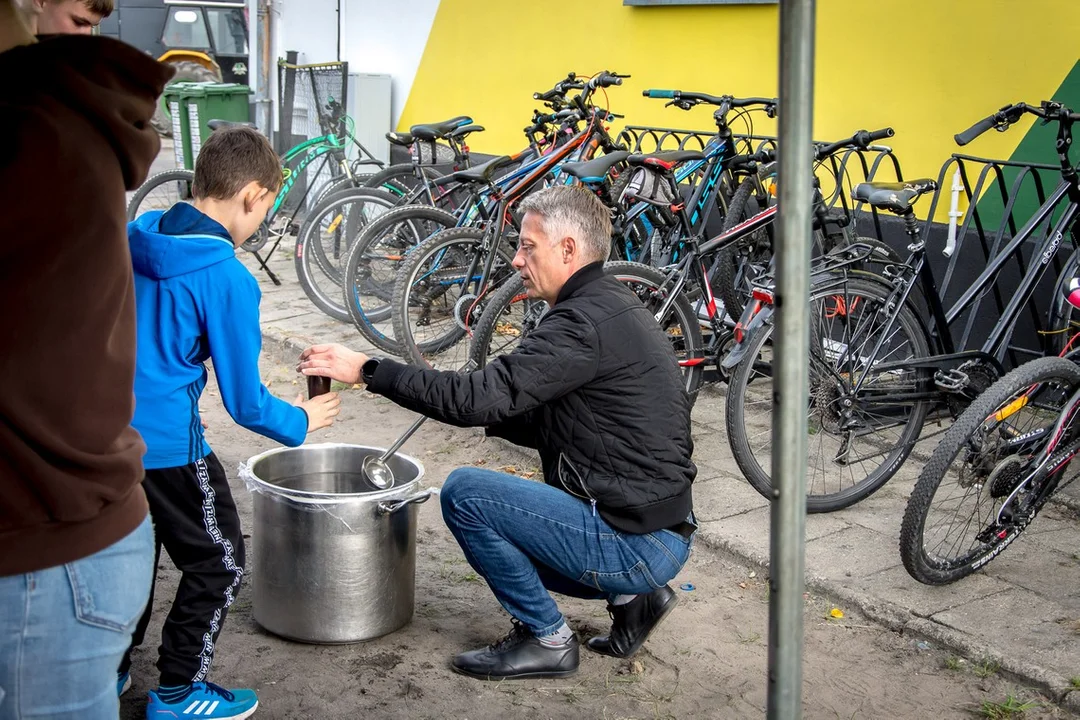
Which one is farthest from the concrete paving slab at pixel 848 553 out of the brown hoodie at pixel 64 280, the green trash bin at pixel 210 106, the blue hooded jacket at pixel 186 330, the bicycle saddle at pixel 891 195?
the green trash bin at pixel 210 106

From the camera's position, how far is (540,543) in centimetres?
344

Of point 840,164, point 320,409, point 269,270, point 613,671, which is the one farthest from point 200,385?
point 269,270

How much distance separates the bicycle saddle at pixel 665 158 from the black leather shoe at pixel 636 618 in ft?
8.67

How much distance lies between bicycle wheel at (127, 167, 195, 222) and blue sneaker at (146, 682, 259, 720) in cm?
698

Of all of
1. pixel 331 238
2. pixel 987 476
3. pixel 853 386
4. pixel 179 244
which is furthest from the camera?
pixel 331 238

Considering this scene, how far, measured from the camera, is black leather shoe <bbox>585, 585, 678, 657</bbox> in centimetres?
370

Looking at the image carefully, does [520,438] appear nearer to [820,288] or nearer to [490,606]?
[490,606]

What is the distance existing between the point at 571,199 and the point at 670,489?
907mm

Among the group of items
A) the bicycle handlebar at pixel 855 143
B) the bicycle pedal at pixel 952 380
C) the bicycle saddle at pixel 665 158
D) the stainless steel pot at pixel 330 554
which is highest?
the bicycle handlebar at pixel 855 143

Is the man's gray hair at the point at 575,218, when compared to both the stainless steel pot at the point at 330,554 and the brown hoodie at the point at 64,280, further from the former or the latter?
the brown hoodie at the point at 64,280

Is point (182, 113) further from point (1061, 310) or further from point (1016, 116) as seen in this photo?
point (1061, 310)

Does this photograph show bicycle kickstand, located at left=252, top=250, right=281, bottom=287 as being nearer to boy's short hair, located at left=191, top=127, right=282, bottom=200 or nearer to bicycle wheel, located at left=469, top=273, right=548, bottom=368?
bicycle wheel, located at left=469, top=273, right=548, bottom=368

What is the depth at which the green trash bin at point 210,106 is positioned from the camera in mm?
11492

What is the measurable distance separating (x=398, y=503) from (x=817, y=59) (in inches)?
177
